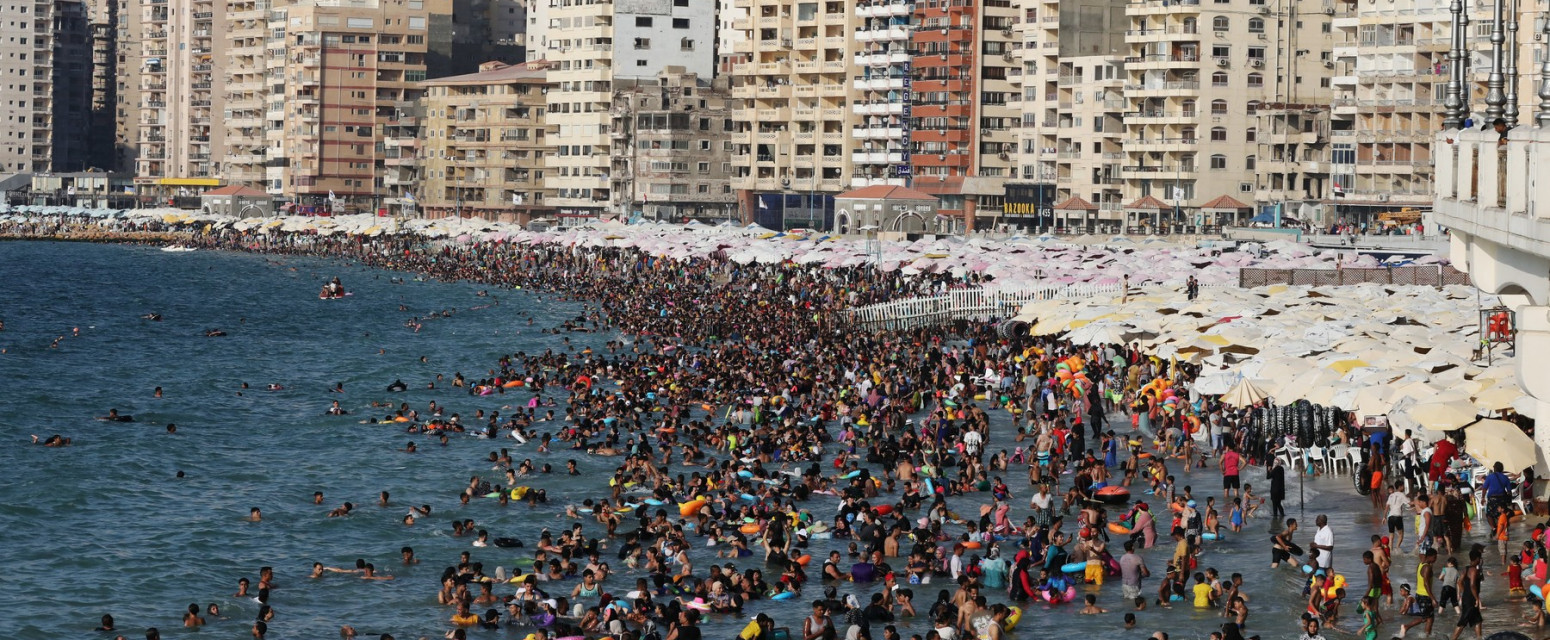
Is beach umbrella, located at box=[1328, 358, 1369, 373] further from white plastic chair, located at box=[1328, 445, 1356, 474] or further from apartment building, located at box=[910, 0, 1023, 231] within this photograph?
apartment building, located at box=[910, 0, 1023, 231]

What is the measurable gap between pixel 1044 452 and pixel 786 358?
66.5 feet

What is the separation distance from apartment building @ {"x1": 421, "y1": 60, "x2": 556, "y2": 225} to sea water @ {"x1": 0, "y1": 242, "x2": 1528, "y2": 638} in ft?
238

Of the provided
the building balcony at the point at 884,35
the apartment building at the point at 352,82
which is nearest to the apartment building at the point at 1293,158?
the building balcony at the point at 884,35

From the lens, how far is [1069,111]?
388 ft

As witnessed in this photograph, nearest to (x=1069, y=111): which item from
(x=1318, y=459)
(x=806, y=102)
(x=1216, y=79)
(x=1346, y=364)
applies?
(x=1216, y=79)

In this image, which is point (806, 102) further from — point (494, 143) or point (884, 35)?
point (494, 143)

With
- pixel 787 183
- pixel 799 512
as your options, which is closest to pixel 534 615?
pixel 799 512

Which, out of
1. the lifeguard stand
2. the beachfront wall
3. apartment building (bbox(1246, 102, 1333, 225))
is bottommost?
the lifeguard stand

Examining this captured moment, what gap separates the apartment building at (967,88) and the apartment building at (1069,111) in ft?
7.11

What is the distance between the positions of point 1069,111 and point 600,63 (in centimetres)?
4402

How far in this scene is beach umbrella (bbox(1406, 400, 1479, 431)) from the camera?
3120cm

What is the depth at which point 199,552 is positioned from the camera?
35.4 metres

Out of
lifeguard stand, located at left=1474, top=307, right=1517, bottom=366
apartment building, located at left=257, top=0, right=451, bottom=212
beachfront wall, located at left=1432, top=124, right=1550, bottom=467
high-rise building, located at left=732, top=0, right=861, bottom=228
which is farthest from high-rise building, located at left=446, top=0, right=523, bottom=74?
beachfront wall, located at left=1432, top=124, right=1550, bottom=467

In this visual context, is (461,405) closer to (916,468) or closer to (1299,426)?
(916,468)
